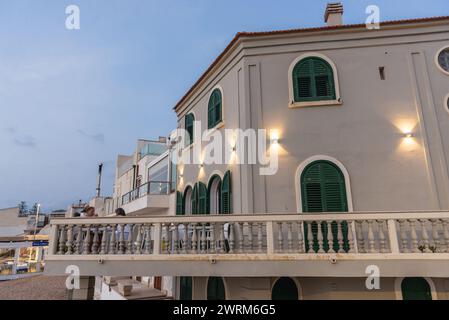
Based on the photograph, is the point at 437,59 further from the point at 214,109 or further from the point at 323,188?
the point at 214,109

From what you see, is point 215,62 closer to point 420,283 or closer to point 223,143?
point 223,143

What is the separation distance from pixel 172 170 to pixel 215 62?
6977 millimetres

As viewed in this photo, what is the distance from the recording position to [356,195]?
23.9 feet

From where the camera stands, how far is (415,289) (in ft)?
21.4

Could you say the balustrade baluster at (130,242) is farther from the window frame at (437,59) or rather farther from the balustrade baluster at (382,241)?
the window frame at (437,59)

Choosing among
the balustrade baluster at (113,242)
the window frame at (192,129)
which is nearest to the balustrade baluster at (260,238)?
the balustrade baluster at (113,242)

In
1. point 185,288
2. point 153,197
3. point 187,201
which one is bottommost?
point 185,288

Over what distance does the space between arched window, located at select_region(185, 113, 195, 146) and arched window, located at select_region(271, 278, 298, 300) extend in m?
6.15

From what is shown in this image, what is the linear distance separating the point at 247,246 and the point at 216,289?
9.74 ft

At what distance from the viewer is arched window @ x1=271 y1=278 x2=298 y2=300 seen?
22.8 ft

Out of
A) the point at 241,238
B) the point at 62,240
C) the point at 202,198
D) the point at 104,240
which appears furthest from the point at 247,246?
the point at 202,198

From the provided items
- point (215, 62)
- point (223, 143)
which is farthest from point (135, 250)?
point (215, 62)
